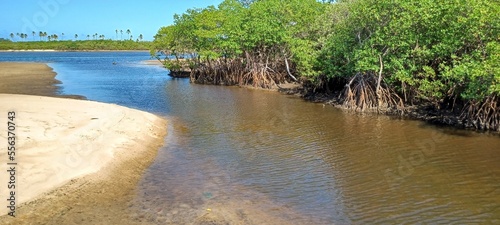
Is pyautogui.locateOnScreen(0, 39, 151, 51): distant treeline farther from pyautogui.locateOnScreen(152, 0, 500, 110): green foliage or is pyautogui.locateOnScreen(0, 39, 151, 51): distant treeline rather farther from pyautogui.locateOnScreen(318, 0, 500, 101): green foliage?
pyautogui.locateOnScreen(318, 0, 500, 101): green foliage

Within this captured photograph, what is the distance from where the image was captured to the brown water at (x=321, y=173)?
356 inches

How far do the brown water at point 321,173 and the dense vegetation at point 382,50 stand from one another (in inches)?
80.3

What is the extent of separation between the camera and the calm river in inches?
359

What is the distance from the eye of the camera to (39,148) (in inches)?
451

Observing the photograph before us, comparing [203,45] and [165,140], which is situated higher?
[203,45]

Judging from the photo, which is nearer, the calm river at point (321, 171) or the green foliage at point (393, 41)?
the calm river at point (321, 171)

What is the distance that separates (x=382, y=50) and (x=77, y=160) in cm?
1556

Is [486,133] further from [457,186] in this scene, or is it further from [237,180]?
[237,180]

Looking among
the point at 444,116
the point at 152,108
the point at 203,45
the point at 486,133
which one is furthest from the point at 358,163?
the point at 203,45

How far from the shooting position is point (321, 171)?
12.0m

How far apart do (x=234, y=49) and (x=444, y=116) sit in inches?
773

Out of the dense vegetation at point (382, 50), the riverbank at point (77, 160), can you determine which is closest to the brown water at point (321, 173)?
the riverbank at point (77, 160)

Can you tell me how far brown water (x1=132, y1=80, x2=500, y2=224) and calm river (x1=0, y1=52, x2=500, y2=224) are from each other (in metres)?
0.03

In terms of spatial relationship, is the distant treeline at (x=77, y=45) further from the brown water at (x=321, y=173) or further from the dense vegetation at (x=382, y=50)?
the brown water at (x=321, y=173)
